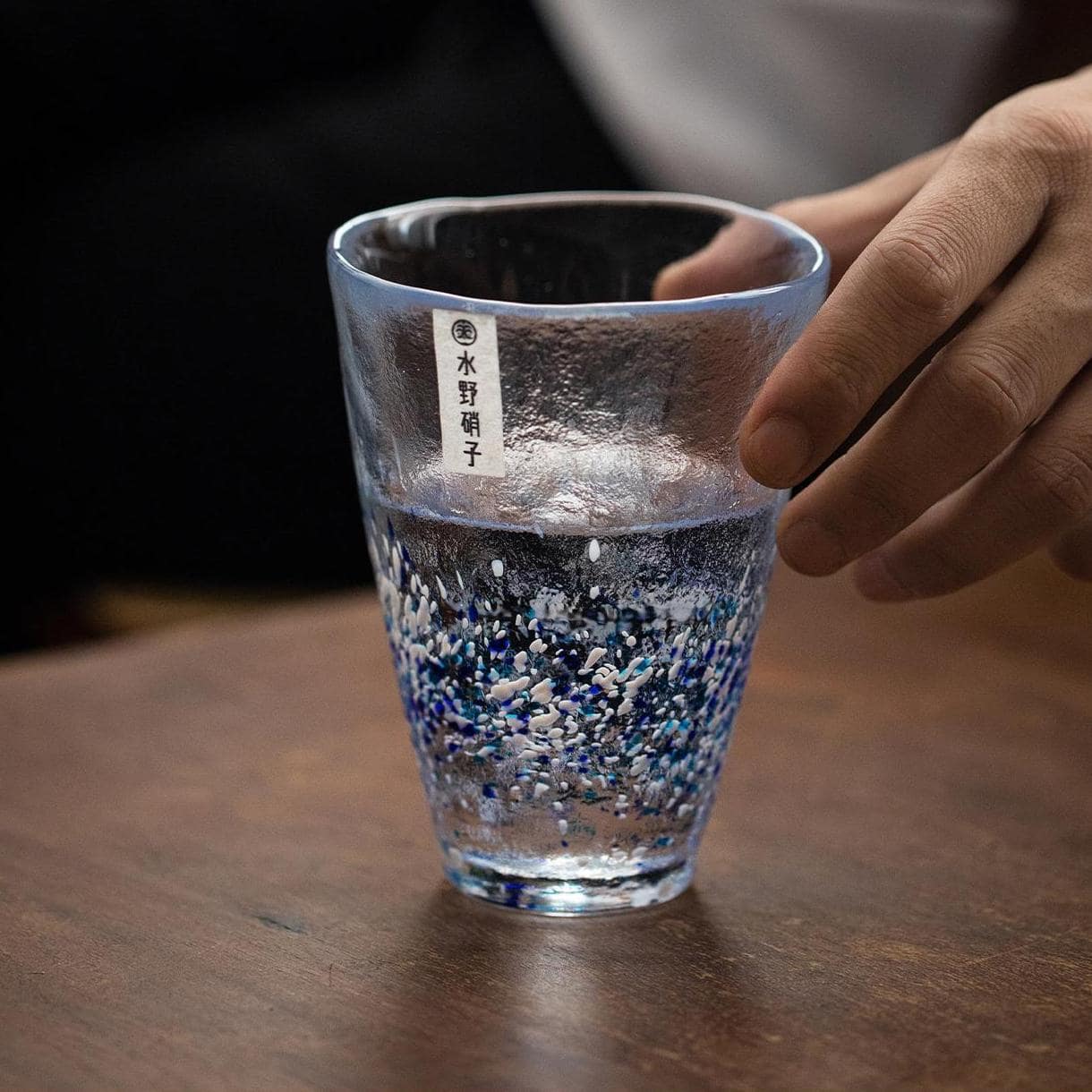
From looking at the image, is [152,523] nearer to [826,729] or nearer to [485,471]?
[826,729]

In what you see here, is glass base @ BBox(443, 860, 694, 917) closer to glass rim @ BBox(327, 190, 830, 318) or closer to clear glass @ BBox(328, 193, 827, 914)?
clear glass @ BBox(328, 193, 827, 914)

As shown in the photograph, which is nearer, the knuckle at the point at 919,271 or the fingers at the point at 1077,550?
the knuckle at the point at 919,271

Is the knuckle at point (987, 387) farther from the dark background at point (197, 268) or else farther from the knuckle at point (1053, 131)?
the dark background at point (197, 268)

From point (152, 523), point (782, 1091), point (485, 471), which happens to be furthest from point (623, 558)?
point (152, 523)

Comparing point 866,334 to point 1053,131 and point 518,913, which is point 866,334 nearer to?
point 1053,131

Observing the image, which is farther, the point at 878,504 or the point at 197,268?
the point at 197,268

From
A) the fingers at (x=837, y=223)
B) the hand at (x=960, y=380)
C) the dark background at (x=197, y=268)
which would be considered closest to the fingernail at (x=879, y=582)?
the hand at (x=960, y=380)

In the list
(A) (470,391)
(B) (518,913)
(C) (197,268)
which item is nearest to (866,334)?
(A) (470,391)
